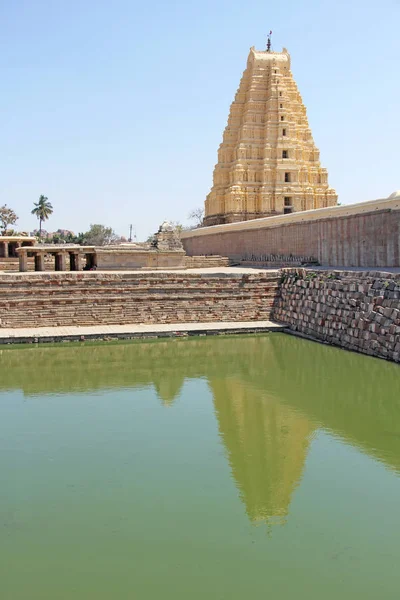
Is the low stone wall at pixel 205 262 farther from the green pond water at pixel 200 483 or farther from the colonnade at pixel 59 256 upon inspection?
the green pond water at pixel 200 483

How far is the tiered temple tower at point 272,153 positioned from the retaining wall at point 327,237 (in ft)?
10.2

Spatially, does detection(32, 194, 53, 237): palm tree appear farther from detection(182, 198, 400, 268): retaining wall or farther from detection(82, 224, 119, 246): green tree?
detection(182, 198, 400, 268): retaining wall

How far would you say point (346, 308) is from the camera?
50.8ft

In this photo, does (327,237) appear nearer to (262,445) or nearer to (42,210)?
(262,445)

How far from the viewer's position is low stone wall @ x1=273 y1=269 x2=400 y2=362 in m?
13.8

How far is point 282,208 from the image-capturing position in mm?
34625

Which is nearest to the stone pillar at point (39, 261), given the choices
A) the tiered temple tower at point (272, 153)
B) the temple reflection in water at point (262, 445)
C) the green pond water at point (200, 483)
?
the tiered temple tower at point (272, 153)

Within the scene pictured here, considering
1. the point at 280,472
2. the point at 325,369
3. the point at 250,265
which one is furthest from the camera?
the point at 250,265

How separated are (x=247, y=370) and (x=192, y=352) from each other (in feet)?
7.10

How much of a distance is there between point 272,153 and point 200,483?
29.0 m

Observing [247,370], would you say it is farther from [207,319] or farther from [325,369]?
[207,319]

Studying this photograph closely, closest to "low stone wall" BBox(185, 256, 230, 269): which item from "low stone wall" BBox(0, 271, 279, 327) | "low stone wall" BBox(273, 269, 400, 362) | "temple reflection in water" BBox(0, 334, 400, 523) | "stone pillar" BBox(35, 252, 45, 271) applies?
"stone pillar" BBox(35, 252, 45, 271)

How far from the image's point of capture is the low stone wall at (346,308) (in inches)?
543

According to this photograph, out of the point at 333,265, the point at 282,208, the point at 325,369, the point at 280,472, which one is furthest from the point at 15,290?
the point at 282,208
